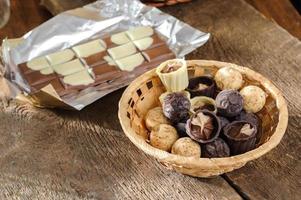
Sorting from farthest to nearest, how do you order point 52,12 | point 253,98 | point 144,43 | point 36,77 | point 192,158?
point 52,12
point 144,43
point 36,77
point 253,98
point 192,158

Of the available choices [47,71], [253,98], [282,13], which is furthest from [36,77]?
[282,13]

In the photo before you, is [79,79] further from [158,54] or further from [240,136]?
[240,136]

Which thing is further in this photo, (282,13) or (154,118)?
(282,13)

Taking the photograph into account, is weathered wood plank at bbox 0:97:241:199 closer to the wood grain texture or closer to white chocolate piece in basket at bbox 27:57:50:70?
white chocolate piece in basket at bbox 27:57:50:70

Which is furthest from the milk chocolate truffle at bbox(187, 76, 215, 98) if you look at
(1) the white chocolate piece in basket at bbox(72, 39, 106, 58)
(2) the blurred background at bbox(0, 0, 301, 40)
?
(2) the blurred background at bbox(0, 0, 301, 40)

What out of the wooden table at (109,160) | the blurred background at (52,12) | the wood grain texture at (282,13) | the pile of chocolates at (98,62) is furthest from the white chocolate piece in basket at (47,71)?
the wood grain texture at (282,13)

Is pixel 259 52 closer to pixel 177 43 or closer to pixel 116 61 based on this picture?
pixel 177 43
